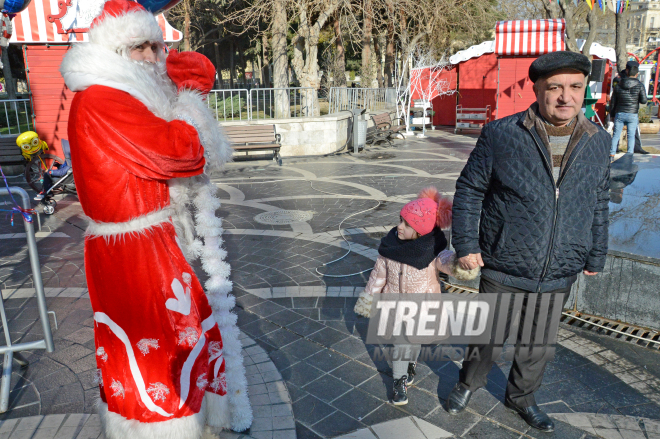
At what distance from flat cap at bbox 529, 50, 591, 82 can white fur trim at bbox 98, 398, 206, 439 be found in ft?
7.75

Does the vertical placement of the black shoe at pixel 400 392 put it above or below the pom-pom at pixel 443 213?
below

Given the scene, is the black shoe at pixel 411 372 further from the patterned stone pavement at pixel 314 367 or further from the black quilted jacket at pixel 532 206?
the black quilted jacket at pixel 532 206

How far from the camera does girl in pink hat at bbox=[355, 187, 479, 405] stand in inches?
123

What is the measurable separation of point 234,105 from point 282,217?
689 centimetres

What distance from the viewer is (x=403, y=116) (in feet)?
64.4

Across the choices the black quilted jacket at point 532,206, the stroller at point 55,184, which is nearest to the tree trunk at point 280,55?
the stroller at point 55,184

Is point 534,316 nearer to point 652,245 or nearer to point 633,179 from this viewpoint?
point 652,245

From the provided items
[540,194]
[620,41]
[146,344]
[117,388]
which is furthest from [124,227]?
[620,41]

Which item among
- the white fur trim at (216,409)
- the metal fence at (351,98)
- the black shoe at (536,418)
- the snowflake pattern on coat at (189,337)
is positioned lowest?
the black shoe at (536,418)

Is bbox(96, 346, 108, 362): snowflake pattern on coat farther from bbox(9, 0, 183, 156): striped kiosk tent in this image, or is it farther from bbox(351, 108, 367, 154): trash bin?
bbox(351, 108, 367, 154): trash bin

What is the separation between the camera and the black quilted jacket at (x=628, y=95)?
11445mm

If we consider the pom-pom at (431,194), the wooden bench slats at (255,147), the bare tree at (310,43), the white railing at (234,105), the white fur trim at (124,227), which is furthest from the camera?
the bare tree at (310,43)

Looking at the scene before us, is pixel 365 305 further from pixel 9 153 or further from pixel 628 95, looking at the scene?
pixel 628 95

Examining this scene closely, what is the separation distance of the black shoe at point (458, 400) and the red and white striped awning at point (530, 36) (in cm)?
1656
